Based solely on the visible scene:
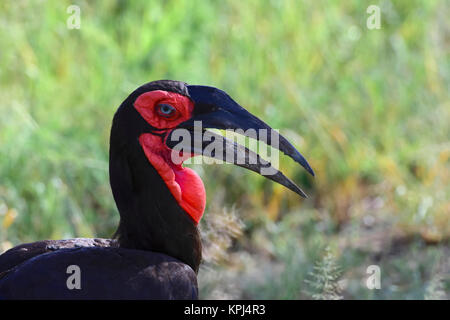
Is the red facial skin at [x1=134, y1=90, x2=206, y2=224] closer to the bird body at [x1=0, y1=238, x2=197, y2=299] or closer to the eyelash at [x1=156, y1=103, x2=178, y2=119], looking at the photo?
the eyelash at [x1=156, y1=103, x2=178, y2=119]

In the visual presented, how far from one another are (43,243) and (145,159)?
0.42m

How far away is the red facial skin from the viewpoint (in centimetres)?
247

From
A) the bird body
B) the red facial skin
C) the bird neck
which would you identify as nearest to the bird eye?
the red facial skin

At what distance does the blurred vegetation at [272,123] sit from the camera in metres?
3.57

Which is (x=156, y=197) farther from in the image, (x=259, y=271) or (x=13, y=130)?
(x=13, y=130)

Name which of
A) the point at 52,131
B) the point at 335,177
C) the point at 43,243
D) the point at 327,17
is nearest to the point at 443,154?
the point at 335,177

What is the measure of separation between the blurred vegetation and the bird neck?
569 mm

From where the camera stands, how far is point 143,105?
97.0 inches

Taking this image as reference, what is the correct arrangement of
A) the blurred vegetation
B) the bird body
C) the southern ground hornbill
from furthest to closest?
the blurred vegetation, the southern ground hornbill, the bird body

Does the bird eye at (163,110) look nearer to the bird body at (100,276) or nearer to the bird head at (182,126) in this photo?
the bird head at (182,126)

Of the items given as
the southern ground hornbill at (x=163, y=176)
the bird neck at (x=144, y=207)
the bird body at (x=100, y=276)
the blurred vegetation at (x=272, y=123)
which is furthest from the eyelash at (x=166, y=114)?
the blurred vegetation at (x=272, y=123)

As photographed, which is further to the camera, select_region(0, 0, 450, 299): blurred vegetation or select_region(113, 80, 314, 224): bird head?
select_region(0, 0, 450, 299): blurred vegetation

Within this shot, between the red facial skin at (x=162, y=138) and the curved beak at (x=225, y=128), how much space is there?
0.07ft

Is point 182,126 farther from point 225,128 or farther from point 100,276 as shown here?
point 100,276
